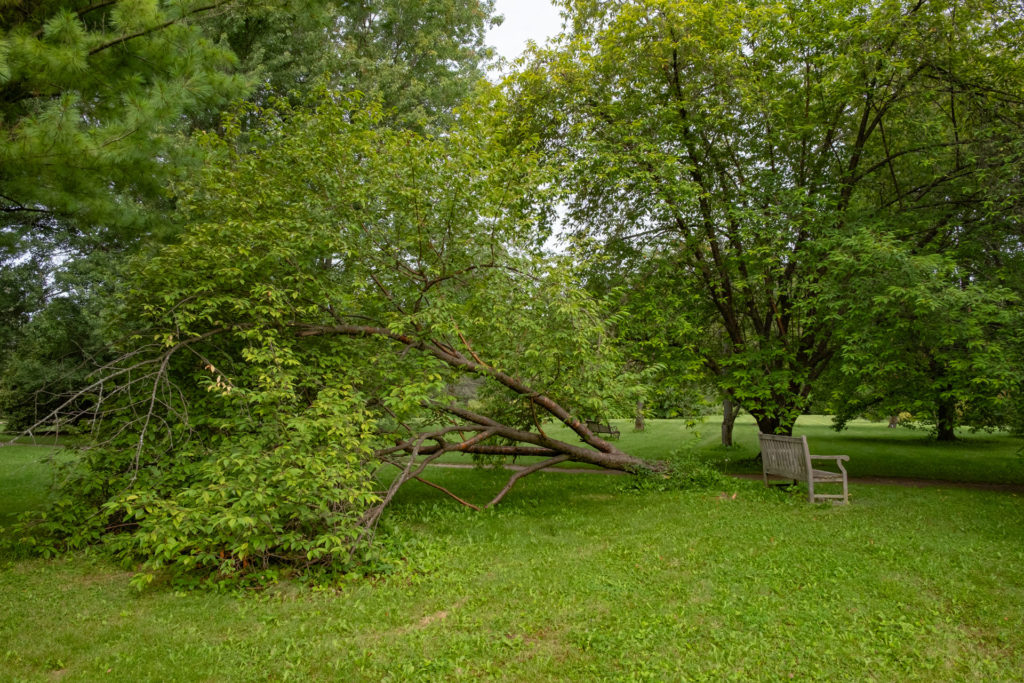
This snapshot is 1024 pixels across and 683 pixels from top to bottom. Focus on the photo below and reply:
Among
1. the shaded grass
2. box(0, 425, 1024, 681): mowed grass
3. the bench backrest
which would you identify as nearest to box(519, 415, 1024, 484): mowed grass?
the bench backrest

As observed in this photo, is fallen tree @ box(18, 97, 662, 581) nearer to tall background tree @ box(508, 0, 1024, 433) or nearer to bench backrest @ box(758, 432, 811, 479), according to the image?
tall background tree @ box(508, 0, 1024, 433)

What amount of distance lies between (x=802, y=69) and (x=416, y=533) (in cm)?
1149

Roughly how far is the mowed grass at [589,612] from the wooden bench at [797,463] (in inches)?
42.3

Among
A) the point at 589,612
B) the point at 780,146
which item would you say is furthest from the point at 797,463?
the point at 780,146

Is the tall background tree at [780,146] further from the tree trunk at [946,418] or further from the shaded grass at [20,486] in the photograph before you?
the shaded grass at [20,486]

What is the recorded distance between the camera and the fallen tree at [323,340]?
19.2 feet

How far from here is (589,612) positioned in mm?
4477

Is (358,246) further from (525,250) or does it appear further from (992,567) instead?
(992,567)

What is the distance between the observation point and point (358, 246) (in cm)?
786

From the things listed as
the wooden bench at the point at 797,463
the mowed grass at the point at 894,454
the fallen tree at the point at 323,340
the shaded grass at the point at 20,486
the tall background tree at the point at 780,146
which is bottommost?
the shaded grass at the point at 20,486

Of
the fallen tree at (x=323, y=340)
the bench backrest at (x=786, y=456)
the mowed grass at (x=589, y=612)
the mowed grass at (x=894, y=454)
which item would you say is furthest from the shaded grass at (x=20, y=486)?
the mowed grass at (x=894, y=454)

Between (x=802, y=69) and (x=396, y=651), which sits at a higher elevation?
(x=802, y=69)

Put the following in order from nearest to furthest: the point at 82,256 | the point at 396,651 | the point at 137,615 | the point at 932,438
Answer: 1. the point at 396,651
2. the point at 137,615
3. the point at 82,256
4. the point at 932,438

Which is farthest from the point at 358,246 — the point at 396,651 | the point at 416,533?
the point at 396,651
